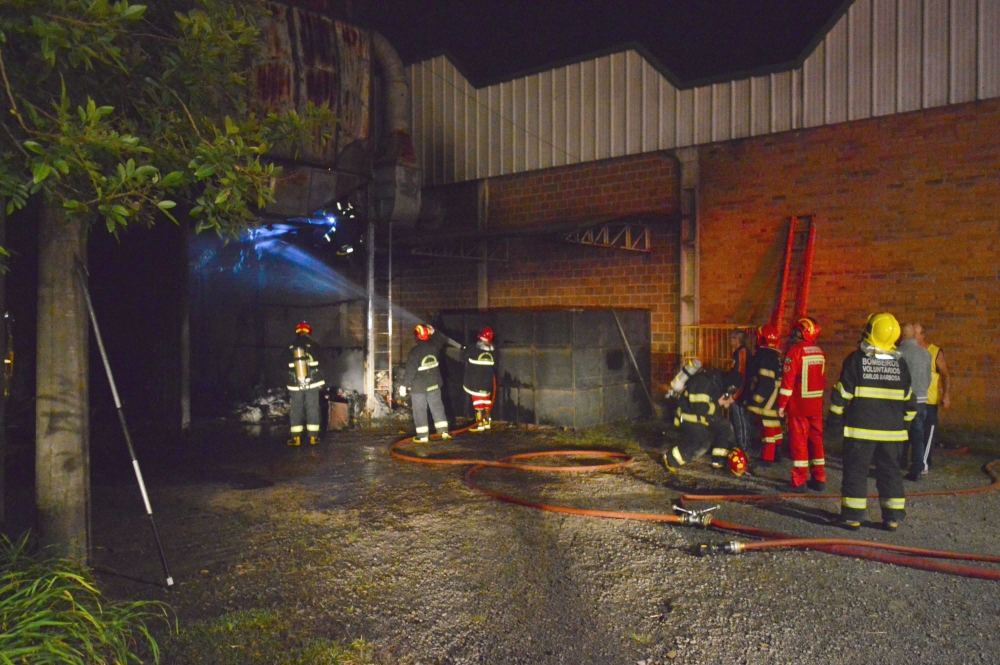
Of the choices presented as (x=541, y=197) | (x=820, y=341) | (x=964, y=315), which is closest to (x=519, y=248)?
(x=541, y=197)

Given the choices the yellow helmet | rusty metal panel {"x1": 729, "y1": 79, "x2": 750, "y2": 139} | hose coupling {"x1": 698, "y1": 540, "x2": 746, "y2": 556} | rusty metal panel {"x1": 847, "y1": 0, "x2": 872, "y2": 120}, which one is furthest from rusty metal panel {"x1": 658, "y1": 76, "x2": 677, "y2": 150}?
hose coupling {"x1": 698, "y1": 540, "x2": 746, "y2": 556}

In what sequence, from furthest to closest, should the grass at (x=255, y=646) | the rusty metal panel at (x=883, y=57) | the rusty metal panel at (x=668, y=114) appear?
the rusty metal panel at (x=668, y=114) → the rusty metal panel at (x=883, y=57) → the grass at (x=255, y=646)

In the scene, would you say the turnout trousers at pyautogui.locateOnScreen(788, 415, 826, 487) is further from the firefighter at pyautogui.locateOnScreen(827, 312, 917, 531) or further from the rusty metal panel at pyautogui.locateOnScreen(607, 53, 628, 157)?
the rusty metal panel at pyautogui.locateOnScreen(607, 53, 628, 157)

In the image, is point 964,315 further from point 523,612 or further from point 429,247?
point 429,247

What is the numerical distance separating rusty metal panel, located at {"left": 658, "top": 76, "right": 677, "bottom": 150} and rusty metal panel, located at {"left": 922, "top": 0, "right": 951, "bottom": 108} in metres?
3.83

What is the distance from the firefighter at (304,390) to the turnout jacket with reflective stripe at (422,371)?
1389mm

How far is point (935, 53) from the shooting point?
33.1 ft

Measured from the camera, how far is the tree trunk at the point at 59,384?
4.66 meters

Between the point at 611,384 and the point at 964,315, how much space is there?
17.3 feet

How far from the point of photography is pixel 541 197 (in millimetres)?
14320

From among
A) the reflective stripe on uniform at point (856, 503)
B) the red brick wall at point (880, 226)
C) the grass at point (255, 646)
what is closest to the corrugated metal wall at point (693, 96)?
the red brick wall at point (880, 226)

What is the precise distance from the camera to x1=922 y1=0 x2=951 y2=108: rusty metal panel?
32.8ft

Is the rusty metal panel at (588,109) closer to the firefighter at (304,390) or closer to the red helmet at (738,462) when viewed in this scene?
the firefighter at (304,390)

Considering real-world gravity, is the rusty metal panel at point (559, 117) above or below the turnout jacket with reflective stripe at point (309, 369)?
above
